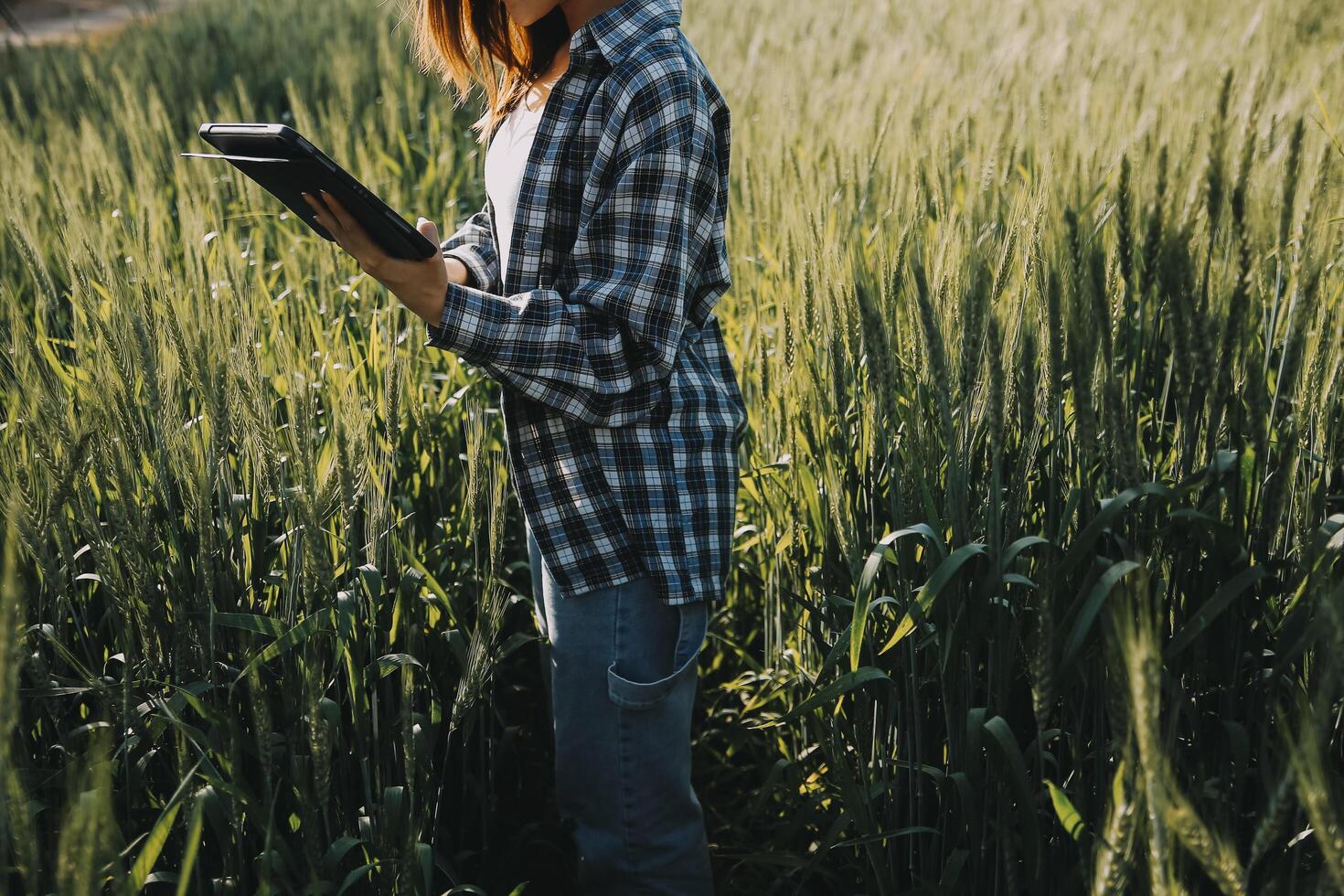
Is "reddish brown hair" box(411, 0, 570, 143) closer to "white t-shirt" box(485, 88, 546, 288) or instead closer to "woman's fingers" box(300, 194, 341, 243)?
"white t-shirt" box(485, 88, 546, 288)

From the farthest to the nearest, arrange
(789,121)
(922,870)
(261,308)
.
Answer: (789,121) → (261,308) → (922,870)

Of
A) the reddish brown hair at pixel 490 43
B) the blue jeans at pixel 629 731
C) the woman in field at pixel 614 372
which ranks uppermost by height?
the reddish brown hair at pixel 490 43

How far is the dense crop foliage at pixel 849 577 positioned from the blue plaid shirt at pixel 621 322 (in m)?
0.14

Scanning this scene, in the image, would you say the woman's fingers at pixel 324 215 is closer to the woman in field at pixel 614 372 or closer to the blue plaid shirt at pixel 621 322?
the woman in field at pixel 614 372

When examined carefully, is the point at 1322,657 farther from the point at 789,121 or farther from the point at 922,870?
the point at 789,121

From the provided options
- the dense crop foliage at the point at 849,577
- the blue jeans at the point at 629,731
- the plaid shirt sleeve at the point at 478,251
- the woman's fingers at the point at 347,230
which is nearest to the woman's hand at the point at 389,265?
the woman's fingers at the point at 347,230

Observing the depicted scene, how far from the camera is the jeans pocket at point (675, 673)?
55.3 inches

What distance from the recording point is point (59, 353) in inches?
86.9

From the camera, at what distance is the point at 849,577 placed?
1682 mm

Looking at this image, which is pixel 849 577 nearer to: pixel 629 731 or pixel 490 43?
pixel 629 731

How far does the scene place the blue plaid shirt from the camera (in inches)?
51.9

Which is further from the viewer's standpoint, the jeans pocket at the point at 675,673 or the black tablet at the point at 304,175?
the jeans pocket at the point at 675,673

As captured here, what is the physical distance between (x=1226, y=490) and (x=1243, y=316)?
7.8 inches

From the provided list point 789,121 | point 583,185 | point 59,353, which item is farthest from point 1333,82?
point 59,353
